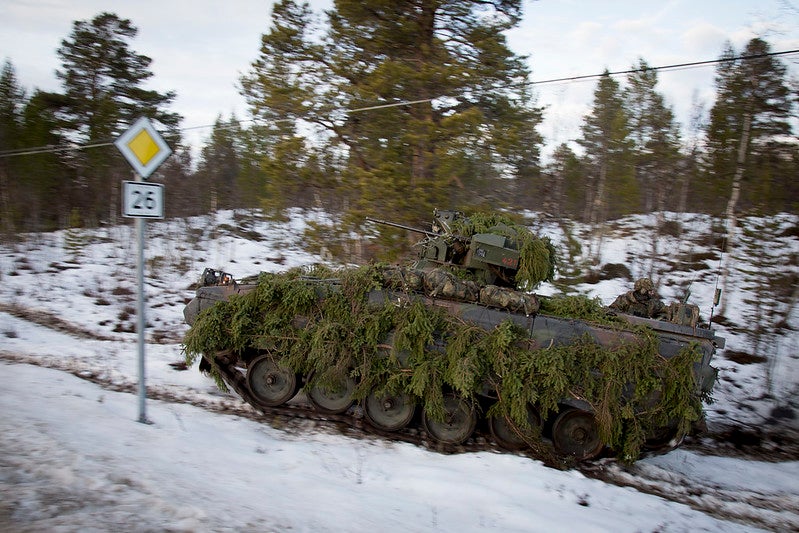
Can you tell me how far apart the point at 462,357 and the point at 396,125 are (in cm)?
732

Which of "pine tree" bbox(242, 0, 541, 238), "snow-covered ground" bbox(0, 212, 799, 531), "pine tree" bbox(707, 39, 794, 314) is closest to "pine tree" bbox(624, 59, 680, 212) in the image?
"pine tree" bbox(707, 39, 794, 314)

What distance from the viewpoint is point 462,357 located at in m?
6.67

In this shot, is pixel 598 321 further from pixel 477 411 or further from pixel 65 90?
pixel 65 90

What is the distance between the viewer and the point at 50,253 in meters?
17.5

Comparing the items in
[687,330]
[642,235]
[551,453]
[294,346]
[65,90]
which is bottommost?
[551,453]

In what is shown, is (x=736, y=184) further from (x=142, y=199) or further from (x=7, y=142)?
(x=7, y=142)

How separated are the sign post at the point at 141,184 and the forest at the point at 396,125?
13.7 feet

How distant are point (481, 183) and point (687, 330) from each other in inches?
257

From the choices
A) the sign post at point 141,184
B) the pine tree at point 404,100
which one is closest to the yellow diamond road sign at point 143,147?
the sign post at point 141,184

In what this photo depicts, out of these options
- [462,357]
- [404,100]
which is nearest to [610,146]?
[404,100]

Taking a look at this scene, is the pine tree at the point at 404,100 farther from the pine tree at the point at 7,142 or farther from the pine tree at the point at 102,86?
the pine tree at the point at 7,142

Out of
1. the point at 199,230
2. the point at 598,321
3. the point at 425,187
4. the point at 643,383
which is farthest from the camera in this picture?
the point at 199,230

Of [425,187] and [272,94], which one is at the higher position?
[272,94]

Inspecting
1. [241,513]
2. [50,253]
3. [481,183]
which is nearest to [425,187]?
[481,183]
